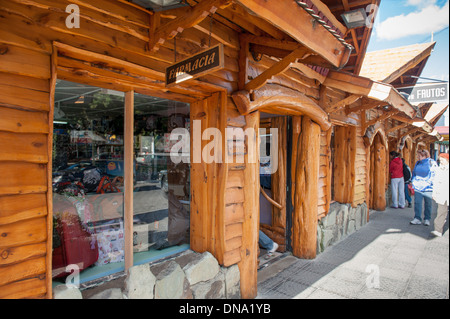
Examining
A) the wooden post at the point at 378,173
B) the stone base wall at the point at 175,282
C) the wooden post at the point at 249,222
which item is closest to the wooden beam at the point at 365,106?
the wooden post at the point at 378,173

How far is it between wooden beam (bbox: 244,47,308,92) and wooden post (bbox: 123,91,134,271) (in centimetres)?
140

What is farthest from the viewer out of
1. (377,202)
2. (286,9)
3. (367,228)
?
(377,202)

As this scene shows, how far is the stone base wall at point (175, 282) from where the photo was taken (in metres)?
2.50

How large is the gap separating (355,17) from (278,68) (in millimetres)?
1590

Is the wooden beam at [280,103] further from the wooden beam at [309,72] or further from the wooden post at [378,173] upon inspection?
the wooden post at [378,173]

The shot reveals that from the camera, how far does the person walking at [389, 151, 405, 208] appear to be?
9.66 metres

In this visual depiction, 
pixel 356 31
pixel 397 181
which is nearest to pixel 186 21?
pixel 356 31

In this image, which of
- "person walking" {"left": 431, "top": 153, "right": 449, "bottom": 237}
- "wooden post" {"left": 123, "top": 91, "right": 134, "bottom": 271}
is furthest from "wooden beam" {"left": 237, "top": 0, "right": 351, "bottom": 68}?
"person walking" {"left": 431, "top": 153, "right": 449, "bottom": 237}

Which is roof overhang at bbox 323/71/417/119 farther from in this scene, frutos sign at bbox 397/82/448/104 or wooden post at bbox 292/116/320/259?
frutos sign at bbox 397/82/448/104

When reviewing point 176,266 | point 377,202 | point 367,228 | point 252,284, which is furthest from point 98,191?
point 377,202

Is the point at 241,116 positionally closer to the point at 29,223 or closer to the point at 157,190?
the point at 157,190

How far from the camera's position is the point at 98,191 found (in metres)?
3.16

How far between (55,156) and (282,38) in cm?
280

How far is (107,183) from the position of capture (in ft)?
10.4
